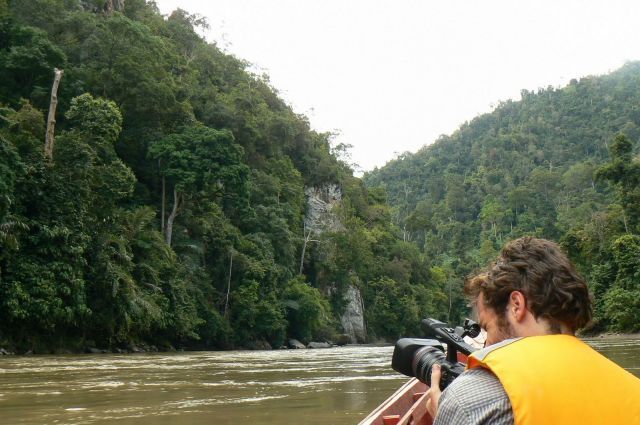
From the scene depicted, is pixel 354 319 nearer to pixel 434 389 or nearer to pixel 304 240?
pixel 304 240

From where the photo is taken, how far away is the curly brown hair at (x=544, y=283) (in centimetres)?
128

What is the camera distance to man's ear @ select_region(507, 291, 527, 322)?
4.31ft

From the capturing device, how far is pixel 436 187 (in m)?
82.0

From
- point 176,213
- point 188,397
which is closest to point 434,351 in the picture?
point 188,397

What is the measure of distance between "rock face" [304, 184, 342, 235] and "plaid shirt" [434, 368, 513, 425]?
36.6 meters

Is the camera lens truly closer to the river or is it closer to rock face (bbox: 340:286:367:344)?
the river

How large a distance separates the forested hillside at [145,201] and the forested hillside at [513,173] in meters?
22.1

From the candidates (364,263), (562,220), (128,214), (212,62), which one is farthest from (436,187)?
(128,214)

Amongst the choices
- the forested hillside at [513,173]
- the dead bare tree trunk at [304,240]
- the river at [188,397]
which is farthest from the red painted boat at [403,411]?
the forested hillside at [513,173]

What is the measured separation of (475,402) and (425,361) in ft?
1.70

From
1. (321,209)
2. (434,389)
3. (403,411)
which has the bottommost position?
(403,411)

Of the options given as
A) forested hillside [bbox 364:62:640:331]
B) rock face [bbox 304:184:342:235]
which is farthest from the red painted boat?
forested hillside [bbox 364:62:640:331]

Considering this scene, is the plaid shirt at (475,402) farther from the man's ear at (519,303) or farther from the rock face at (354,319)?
the rock face at (354,319)

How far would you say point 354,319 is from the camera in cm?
3841
